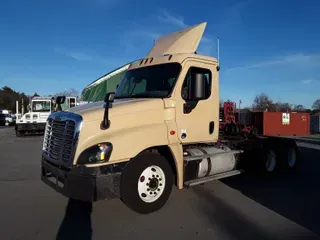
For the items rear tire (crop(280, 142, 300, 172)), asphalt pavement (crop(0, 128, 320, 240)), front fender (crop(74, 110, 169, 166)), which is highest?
front fender (crop(74, 110, 169, 166))

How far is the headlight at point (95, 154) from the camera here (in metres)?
4.93

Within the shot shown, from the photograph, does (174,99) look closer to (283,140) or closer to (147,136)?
(147,136)

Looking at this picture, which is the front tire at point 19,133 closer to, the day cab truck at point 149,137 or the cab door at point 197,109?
the day cab truck at point 149,137

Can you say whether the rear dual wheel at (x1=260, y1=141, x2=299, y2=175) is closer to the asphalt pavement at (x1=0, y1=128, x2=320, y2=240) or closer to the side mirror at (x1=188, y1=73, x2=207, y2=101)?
the asphalt pavement at (x1=0, y1=128, x2=320, y2=240)

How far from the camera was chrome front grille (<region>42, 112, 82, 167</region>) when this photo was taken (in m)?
5.05

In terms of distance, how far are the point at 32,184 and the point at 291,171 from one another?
7.29 meters

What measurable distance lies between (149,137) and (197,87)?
1.33 metres

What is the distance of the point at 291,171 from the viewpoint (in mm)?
9547

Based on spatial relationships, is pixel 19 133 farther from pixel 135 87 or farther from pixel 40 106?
pixel 135 87

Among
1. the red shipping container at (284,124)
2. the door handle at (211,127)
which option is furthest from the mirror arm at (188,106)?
the red shipping container at (284,124)

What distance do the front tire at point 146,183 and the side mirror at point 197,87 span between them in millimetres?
1322

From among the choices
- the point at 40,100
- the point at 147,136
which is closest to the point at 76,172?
the point at 147,136

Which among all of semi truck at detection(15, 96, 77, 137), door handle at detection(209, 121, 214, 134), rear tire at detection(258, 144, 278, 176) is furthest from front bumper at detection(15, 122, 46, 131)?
door handle at detection(209, 121, 214, 134)

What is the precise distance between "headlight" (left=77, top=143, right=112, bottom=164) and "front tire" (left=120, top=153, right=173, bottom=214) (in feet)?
1.41
